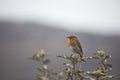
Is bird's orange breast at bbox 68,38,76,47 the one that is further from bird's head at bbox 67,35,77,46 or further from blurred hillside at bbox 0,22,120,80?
blurred hillside at bbox 0,22,120,80

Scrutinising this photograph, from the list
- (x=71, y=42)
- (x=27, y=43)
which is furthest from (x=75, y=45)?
(x=27, y=43)

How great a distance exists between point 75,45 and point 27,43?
14.3 metres

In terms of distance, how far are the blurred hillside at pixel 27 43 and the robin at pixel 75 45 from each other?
31.9 ft

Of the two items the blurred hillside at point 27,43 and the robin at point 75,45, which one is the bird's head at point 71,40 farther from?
the blurred hillside at point 27,43

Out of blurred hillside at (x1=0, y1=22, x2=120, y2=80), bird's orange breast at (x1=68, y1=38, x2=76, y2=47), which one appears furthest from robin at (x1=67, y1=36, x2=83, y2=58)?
blurred hillside at (x1=0, y1=22, x2=120, y2=80)

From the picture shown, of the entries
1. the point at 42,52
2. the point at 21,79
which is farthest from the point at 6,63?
the point at 42,52

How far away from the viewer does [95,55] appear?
107 inches

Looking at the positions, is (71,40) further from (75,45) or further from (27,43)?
(27,43)

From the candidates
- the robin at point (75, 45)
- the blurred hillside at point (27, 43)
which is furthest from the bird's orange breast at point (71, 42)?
the blurred hillside at point (27, 43)

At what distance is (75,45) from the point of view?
305cm

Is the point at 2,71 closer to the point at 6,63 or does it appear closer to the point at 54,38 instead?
the point at 6,63

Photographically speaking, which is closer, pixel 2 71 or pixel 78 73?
pixel 78 73

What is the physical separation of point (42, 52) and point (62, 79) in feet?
0.88

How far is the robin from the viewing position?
297cm
